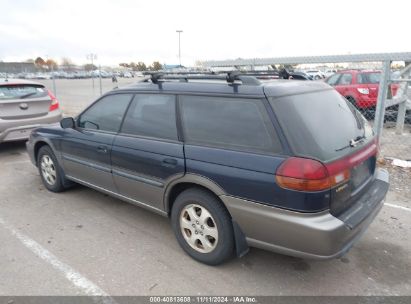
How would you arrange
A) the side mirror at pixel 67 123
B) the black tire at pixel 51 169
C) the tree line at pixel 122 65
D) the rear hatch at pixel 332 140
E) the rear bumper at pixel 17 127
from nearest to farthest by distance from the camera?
the rear hatch at pixel 332 140 < the side mirror at pixel 67 123 < the black tire at pixel 51 169 < the rear bumper at pixel 17 127 < the tree line at pixel 122 65

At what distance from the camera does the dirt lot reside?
9.49 feet

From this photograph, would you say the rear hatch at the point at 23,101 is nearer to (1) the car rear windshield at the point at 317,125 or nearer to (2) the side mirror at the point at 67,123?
(2) the side mirror at the point at 67,123

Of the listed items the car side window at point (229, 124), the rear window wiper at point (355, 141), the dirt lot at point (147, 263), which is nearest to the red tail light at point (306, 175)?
the car side window at point (229, 124)

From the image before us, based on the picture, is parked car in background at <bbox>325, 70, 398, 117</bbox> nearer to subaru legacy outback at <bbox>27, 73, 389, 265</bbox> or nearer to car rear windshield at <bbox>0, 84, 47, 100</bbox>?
subaru legacy outback at <bbox>27, 73, 389, 265</bbox>

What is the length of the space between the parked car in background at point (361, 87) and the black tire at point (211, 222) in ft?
26.3

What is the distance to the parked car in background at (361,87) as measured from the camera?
967cm

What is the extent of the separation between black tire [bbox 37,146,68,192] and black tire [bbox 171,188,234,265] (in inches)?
88.1

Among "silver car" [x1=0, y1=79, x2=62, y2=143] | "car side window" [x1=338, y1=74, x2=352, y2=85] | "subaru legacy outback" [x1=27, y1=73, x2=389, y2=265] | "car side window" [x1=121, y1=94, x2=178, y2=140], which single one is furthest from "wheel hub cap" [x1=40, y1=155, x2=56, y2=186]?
"car side window" [x1=338, y1=74, x2=352, y2=85]

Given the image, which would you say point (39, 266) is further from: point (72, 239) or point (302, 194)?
point (302, 194)

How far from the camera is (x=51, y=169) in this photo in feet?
16.2

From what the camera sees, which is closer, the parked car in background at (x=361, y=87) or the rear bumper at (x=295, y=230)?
the rear bumper at (x=295, y=230)

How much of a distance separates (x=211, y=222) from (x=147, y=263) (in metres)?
0.72

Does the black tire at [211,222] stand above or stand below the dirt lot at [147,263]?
above

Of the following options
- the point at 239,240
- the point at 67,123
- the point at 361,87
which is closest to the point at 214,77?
the point at 239,240
